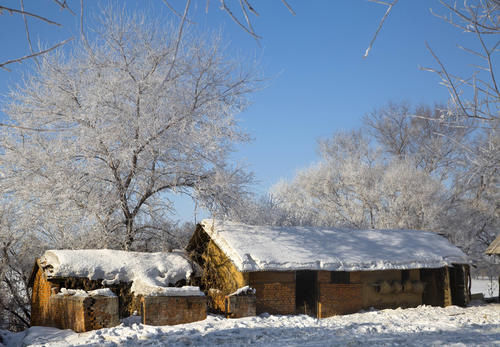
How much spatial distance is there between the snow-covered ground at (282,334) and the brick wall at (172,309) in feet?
3.32

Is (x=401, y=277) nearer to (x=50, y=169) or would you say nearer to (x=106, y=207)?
(x=106, y=207)

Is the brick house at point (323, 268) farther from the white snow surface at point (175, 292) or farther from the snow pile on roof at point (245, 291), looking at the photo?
the white snow surface at point (175, 292)

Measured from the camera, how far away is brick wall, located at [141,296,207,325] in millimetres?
13781

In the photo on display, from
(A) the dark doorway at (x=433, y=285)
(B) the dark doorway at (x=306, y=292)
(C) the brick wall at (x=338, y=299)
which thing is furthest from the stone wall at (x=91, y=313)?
(A) the dark doorway at (x=433, y=285)

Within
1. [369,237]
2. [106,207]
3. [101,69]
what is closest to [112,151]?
[106,207]

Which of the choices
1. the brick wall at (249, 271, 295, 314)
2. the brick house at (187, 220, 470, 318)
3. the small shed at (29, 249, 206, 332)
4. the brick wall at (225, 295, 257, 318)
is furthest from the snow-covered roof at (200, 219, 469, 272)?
the small shed at (29, 249, 206, 332)

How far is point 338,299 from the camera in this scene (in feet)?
58.5

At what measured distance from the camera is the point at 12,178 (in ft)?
60.7

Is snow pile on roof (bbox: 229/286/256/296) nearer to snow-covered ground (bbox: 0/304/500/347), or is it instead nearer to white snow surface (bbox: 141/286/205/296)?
white snow surface (bbox: 141/286/205/296)

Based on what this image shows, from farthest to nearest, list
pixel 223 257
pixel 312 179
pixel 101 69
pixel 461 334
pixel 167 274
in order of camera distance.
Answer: pixel 312 179 → pixel 101 69 → pixel 223 257 → pixel 167 274 → pixel 461 334

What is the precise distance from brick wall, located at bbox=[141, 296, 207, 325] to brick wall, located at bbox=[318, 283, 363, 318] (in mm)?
5019

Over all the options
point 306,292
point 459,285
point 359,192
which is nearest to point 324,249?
point 306,292

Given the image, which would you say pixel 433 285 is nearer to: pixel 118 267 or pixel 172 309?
pixel 172 309

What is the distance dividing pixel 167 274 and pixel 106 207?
392 cm
